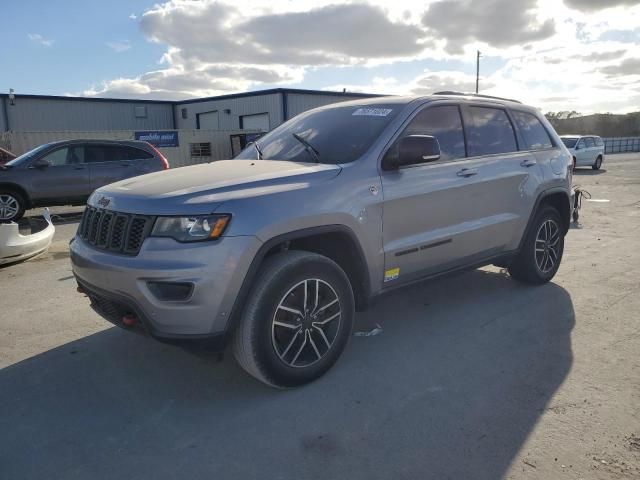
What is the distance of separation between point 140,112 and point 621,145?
42208mm

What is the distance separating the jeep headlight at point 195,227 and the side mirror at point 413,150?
54.2 inches

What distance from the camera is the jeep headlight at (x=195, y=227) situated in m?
2.85

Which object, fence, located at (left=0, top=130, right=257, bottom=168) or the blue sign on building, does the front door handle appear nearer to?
fence, located at (left=0, top=130, right=257, bottom=168)

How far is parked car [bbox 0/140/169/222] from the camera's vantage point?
10352 millimetres

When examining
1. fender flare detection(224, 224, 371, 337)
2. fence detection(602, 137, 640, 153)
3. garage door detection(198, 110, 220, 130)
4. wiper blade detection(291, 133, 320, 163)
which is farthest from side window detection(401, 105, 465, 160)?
fence detection(602, 137, 640, 153)

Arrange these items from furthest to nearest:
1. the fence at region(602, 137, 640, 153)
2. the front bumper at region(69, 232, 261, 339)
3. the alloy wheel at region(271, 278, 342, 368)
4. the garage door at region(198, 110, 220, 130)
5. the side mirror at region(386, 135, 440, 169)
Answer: the fence at region(602, 137, 640, 153), the garage door at region(198, 110, 220, 130), the side mirror at region(386, 135, 440, 169), the alloy wheel at region(271, 278, 342, 368), the front bumper at region(69, 232, 261, 339)

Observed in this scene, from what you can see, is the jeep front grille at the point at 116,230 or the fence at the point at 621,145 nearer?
the jeep front grille at the point at 116,230

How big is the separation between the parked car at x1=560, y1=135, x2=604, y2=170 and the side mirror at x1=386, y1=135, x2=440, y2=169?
21623 millimetres

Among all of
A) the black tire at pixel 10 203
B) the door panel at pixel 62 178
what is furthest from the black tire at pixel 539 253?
the black tire at pixel 10 203

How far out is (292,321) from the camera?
3230 mm

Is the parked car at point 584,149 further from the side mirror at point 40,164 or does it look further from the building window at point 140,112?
the building window at point 140,112

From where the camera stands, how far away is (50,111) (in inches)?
1201

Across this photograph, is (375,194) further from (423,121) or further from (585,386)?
(585,386)

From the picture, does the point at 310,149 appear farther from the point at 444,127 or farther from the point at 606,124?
the point at 606,124
